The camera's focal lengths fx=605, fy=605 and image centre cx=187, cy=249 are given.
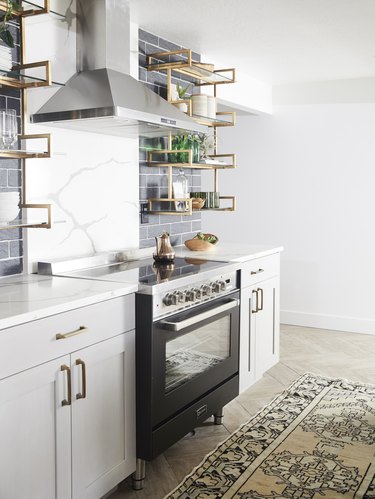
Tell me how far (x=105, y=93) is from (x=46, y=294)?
41.9 inches

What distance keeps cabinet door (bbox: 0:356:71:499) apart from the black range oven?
464 millimetres

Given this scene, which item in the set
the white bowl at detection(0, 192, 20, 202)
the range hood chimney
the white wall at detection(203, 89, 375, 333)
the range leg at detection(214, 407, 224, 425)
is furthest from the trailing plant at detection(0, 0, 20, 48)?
the white wall at detection(203, 89, 375, 333)

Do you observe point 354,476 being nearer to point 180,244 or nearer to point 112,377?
point 112,377

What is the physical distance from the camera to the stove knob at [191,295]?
2.86m

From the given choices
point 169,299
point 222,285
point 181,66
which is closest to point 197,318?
point 169,299

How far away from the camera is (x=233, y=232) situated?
619 centimetres

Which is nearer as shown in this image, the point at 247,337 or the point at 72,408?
the point at 72,408

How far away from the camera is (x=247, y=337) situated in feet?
12.0

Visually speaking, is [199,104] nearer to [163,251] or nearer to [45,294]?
[163,251]

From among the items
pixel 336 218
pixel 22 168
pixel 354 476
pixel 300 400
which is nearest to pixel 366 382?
pixel 300 400

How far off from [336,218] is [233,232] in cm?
107

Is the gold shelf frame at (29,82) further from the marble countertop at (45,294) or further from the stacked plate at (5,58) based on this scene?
the marble countertop at (45,294)

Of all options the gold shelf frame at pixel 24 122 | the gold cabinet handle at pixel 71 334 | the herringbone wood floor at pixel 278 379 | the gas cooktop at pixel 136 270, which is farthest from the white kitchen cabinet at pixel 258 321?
the gold cabinet handle at pixel 71 334

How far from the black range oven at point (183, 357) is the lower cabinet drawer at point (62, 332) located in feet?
0.46
